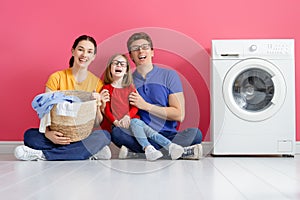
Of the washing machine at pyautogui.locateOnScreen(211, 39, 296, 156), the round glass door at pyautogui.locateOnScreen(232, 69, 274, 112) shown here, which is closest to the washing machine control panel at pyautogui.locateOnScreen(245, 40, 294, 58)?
the washing machine at pyautogui.locateOnScreen(211, 39, 296, 156)

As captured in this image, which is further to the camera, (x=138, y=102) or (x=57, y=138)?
(x=138, y=102)

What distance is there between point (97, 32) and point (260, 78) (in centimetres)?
127

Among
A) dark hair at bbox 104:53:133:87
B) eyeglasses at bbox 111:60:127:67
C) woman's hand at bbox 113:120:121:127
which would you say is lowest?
woman's hand at bbox 113:120:121:127

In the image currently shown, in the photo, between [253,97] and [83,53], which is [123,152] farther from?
[253,97]

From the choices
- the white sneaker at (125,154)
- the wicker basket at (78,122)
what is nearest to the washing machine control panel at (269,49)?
the white sneaker at (125,154)

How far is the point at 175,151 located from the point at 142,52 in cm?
80

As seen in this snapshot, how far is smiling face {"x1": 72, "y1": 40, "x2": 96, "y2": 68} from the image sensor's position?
3.20 m

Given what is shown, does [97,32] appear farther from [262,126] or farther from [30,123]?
[262,126]

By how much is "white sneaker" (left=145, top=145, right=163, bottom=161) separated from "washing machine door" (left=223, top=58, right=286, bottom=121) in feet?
2.16

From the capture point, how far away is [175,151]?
2885 millimetres

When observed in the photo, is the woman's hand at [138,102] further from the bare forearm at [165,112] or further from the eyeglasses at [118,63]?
the eyeglasses at [118,63]

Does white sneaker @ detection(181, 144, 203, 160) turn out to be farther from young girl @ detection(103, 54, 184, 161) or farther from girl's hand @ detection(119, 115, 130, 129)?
girl's hand @ detection(119, 115, 130, 129)

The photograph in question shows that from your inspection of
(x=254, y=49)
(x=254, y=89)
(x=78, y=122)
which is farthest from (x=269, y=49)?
(x=78, y=122)

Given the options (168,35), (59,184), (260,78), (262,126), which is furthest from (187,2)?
(59,184)
